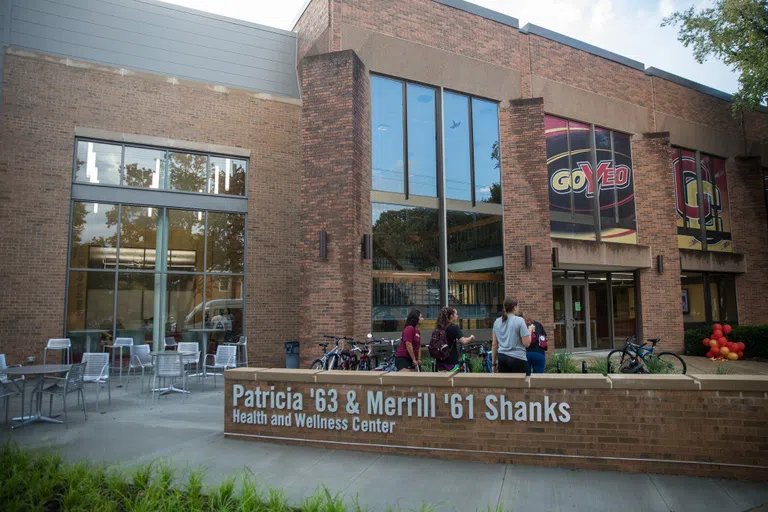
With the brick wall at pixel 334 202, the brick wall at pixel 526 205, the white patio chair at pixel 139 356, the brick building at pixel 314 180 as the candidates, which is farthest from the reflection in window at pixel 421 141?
the white patio chair at pixel 139 356

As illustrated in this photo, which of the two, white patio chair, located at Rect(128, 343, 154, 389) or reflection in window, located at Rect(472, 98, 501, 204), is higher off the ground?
reflection in window, located at Rect(472, 98, 501, 204)

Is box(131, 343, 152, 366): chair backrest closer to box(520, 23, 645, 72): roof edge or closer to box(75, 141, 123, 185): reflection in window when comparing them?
box(75, 141, 123, 185): reflection in window

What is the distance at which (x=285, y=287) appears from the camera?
1544 cm

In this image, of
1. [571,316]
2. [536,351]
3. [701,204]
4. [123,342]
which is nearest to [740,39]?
[701,204]

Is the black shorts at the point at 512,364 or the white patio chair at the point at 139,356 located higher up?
the black shorts at the point at 512,364

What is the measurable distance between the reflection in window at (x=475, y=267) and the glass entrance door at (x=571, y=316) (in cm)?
337

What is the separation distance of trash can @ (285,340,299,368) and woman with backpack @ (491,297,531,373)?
7.94 m

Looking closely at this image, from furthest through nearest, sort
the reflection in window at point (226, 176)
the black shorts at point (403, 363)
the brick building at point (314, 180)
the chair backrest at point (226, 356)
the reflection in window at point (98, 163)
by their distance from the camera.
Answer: the reflection in window at point (226, 176)
the reflection in window at point (98, 163)
the brick building at point (314, 180)
the chair backrest at point (226, 356)
the black shorts at point (403, 363)

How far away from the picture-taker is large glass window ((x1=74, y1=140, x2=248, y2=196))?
13.5 m

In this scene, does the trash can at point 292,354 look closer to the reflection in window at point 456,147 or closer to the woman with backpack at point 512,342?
the reflection in window at point 456,147

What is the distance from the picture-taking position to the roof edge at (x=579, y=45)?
17016mm

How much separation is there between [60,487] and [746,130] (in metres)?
26.8

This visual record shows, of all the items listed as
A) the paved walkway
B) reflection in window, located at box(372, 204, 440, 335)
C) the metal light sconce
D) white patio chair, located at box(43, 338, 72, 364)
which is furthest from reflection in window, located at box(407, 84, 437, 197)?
white patio chair, located at box(43, 338, 72, 364)

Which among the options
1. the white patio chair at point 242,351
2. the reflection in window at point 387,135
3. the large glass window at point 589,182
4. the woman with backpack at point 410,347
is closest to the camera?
the woman with backpack at point 410,347
